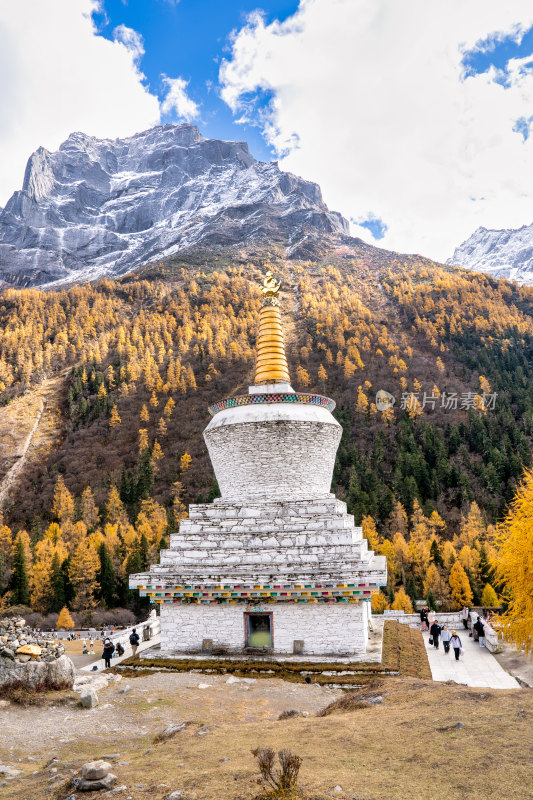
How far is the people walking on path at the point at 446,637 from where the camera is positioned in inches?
557

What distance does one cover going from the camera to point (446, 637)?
54.7 ft

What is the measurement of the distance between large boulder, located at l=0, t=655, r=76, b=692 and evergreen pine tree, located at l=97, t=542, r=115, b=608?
93.0 feet

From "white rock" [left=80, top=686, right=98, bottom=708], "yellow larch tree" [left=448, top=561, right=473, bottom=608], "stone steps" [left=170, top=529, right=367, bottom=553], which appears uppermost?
"stone steps" [left=170, top=529, right=367, bottom=553]

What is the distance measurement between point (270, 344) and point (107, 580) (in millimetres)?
26899

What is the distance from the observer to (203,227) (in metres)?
199

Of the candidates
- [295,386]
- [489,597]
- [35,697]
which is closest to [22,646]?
[35,697]

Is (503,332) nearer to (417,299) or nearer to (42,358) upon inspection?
(417,299)

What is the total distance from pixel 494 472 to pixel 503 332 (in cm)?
5239

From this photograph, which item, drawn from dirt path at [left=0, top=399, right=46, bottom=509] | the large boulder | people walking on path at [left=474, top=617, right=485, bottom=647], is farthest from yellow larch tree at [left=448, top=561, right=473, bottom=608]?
dirt path at [left=0, top=399, right=46, bottom=509]

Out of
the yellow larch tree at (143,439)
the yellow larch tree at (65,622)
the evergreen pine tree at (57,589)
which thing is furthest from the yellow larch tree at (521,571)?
the yellow larch tree at (143,439)

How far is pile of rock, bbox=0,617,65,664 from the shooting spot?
995cm

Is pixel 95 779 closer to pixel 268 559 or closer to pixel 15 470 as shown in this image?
pixel 268 559

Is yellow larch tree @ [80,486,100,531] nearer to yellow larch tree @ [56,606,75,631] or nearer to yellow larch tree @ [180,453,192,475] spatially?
yellow larch tree @ [180,453,192,475]

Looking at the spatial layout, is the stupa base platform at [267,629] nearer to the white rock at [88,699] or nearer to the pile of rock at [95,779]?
the white rock at [88,699]
